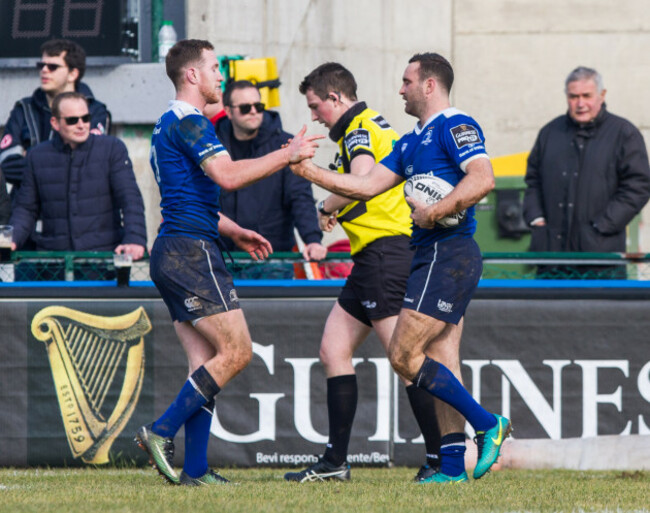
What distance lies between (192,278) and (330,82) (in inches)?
64.5

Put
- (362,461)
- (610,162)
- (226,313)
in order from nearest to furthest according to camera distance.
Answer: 1. (226,313)
2. (362,461)
3. (610,162)

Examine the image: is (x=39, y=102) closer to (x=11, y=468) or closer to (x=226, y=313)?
(x=11, y=468)

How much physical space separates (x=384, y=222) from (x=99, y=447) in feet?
8.72

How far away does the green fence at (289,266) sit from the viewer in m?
8.54

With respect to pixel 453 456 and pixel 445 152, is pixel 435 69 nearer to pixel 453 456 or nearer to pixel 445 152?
pixel 445 152

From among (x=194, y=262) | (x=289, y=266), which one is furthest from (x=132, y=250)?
(x=194, y=262)

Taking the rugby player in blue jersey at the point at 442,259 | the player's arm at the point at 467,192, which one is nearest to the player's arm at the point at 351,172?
the rugby player in blue jersey at the point at 442,259

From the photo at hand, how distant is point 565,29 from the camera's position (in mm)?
16734

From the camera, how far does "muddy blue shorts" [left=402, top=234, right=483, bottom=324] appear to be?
6.35 m

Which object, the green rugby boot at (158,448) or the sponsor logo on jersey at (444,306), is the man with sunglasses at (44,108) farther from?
the sponsor logo on jersey at (444,306)

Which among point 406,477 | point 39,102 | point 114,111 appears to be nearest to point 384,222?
point 406,477

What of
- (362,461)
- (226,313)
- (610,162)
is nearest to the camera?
(226,313)

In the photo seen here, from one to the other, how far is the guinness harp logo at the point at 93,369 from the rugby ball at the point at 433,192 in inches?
106

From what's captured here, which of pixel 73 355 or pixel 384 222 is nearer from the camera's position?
pixel 384 222
